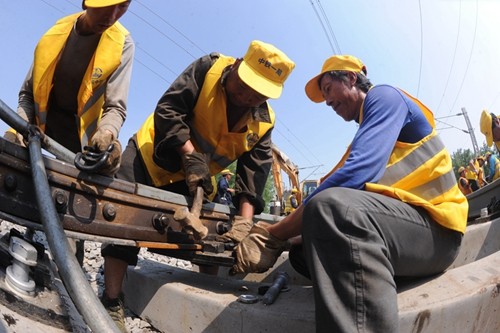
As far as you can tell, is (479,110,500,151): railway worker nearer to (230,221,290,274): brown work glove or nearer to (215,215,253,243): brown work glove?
(215,215,253,243): brown work glove

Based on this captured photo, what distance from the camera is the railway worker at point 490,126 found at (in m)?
6.02

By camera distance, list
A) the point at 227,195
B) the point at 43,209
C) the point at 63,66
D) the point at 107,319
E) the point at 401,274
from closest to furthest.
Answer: the point at 107,319 → the point at 43,209 → the point at 401,274 → the point at 63,66 → the point at 227,195

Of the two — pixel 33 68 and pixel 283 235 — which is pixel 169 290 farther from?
pixel 33 68

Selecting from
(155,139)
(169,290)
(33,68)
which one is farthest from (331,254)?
(33,68)

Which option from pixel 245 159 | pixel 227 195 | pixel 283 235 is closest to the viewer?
pixel 283 235

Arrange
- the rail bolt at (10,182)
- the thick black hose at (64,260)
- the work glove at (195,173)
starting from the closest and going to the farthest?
the thick black hose at (64,260), the rail bolt at (10,182), the work glove at (195,173)

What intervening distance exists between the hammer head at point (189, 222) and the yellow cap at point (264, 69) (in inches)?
37.4

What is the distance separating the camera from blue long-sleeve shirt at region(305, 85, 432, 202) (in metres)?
1.71

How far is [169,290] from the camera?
2.32 m

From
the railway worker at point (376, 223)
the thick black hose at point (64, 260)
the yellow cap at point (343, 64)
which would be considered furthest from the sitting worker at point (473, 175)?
the thick black hose at point (64, 260)

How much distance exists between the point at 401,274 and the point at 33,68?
2.55 meters

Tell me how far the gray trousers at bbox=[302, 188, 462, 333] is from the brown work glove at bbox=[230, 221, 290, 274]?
0.57 m

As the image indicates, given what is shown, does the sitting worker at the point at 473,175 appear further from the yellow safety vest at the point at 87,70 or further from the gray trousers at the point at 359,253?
the yellow safety vest at the point at 87,70

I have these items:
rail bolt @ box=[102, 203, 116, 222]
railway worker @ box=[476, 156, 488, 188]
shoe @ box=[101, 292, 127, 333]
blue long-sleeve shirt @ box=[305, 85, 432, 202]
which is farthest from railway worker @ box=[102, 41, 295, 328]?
railway worker @ box=[476, 156, 488, 188]
